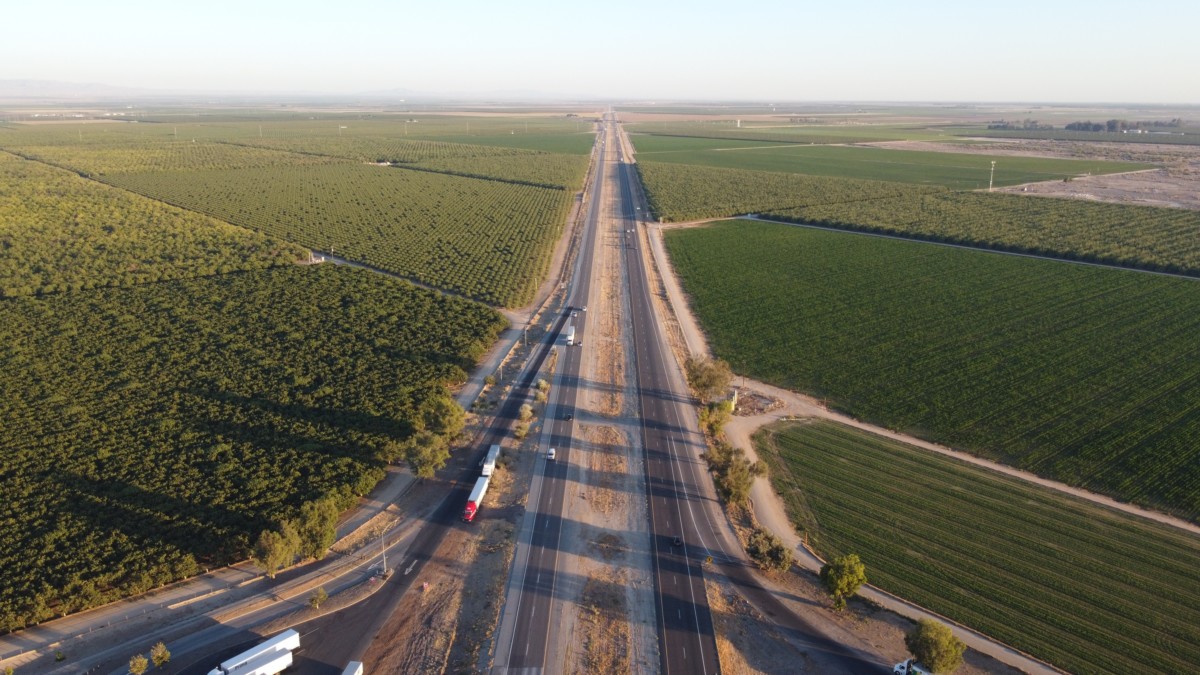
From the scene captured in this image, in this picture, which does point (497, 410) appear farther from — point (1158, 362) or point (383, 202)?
point (383, 202)

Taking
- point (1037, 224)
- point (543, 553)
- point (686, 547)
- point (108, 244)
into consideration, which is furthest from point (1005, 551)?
point (108, 244)

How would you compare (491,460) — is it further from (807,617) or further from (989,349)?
(989,349)

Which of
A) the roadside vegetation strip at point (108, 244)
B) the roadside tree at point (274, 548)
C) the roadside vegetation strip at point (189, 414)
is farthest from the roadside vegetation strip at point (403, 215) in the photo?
the roadside tree at point (274, 548)

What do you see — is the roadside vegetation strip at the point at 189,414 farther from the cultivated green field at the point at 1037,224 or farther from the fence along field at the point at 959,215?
the cultivated green field at the point at 1037,224

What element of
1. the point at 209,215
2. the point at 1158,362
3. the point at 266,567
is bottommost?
the point at 266,567

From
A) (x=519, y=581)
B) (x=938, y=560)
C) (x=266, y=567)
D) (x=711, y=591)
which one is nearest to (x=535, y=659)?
(x=519, y=581)

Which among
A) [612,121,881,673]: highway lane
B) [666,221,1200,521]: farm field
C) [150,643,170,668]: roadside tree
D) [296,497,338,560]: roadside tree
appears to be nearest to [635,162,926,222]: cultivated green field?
[666,221,1200,521]: farm field

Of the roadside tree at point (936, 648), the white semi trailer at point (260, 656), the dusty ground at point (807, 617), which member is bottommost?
the dusty ground at point (807, 617)
